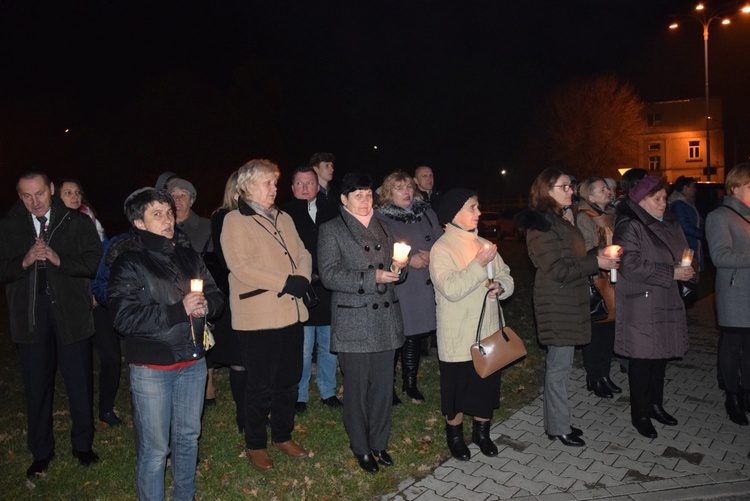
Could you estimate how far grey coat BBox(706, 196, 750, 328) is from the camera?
219 inches

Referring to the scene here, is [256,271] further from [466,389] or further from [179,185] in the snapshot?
[466,389]

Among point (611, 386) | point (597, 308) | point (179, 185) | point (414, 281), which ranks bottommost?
point (611, 386)

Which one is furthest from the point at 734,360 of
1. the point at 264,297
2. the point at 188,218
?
the point at 188,218

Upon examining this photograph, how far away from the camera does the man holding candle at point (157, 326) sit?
358 cm

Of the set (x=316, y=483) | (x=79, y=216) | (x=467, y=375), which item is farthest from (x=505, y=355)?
(x=79, y=216)

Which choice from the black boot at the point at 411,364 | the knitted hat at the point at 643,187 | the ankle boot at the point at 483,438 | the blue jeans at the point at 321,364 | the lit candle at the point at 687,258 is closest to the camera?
the ankle boot at the point at 483,438

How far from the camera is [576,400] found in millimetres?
6457

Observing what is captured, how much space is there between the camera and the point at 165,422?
3748 mm

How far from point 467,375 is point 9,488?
378 centimetres

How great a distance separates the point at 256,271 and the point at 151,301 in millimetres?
1016

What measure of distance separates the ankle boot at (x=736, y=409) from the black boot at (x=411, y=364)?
9.97ft

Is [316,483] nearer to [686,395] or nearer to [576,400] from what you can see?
[576,400]

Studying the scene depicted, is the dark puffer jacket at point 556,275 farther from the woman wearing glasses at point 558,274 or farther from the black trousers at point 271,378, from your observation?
the black trousers at point 271,378

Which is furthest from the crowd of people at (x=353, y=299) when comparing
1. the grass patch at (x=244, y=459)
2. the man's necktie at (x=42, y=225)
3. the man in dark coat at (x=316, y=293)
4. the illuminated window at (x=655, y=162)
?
the illuminated window at (x=655, y=162)
